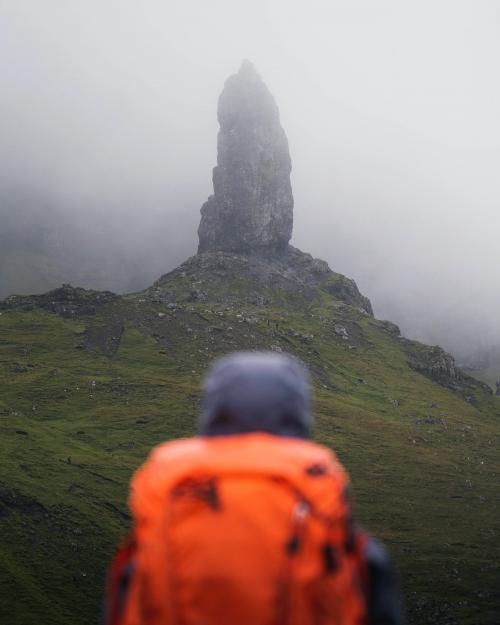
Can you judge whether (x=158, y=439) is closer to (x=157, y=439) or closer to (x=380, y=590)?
(x=157, y=439)

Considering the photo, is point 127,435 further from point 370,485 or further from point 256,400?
point 256,400

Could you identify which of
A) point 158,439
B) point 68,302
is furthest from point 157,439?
point 68,302

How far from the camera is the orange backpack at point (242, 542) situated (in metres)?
4.30

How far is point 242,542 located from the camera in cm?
434

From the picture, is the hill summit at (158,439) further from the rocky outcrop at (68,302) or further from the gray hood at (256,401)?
the gray hood at (256,401)

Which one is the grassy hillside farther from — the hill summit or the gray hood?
the gray hood

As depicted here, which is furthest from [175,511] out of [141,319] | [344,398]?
[141,319]

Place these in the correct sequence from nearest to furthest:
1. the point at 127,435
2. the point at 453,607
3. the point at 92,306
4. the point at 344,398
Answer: the point at 453,607 → the point at 127,435 → the point at 344,398 → the point at 92,306

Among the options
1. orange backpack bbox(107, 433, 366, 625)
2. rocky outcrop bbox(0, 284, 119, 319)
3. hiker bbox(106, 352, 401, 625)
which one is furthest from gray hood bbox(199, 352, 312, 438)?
rocky outcrop bbox(0, 284, 119, 319)

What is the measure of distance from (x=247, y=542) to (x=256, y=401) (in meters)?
1.06

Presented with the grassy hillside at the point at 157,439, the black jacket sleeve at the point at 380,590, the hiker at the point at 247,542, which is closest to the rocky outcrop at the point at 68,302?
the grassy hillside at the point at 157,439

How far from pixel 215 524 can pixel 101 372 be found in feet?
474

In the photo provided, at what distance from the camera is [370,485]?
9838 cm

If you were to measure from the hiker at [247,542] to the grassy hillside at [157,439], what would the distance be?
4843 centimetres
